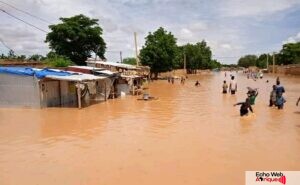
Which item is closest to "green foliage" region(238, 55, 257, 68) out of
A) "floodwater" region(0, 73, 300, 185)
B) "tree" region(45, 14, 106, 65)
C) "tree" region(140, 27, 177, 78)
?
"tree" region(140, 27, 177, 78)

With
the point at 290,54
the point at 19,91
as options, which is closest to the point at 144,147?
the point at 19,91

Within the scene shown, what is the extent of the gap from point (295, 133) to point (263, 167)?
16.1ft

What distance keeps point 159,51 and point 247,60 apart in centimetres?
12201

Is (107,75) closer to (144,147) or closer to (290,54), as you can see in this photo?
(144,147)

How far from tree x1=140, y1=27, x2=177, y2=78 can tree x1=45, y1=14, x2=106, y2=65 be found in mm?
11401

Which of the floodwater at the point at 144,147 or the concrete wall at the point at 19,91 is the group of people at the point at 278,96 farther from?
the concrete wall at the point at 19,91

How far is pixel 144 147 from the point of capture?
1109 centimetres

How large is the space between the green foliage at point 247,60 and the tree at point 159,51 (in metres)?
110

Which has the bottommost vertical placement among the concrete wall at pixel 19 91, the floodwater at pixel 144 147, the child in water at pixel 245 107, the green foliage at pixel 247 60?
the floodwater at pixel 144 147

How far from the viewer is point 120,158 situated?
982 centimetres

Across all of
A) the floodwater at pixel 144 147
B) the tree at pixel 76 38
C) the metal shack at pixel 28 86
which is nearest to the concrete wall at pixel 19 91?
the metal shack at pixel 28 86

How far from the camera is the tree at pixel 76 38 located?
143 ft

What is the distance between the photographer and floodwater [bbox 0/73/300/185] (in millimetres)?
8344

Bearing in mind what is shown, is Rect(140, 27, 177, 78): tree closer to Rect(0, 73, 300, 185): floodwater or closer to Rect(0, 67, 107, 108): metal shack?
Rect(0, 67, 107, 108): metal shack
